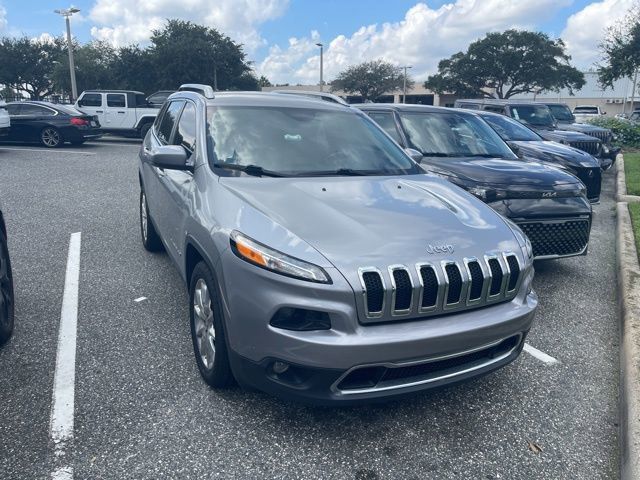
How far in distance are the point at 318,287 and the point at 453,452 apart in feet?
3.72

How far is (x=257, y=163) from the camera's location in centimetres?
364

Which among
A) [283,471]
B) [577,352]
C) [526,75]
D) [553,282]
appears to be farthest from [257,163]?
[526,75]

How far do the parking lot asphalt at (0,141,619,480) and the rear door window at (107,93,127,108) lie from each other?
1480 cm

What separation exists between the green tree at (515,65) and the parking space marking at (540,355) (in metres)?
51.3

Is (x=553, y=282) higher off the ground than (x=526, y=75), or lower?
lower

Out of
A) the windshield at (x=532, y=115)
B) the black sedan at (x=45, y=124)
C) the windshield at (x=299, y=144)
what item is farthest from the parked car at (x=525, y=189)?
the black sedan at (x=45, y=124)

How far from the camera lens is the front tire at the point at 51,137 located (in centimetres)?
1585

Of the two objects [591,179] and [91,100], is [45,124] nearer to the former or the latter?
[91,100]

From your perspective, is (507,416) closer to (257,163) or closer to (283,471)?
(283,471)

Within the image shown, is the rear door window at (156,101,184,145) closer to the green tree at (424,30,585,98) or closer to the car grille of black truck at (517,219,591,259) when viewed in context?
the car grille of black truck at (517,219,591,259)

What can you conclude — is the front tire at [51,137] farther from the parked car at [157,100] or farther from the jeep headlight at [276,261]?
the jeep headlight at [276,261]

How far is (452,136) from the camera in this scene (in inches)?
261

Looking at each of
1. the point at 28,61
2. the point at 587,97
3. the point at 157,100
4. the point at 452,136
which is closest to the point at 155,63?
the point at 28,61

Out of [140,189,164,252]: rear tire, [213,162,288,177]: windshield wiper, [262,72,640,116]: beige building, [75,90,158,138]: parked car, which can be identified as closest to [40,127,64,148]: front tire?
[75,90,158,138]: parked car
